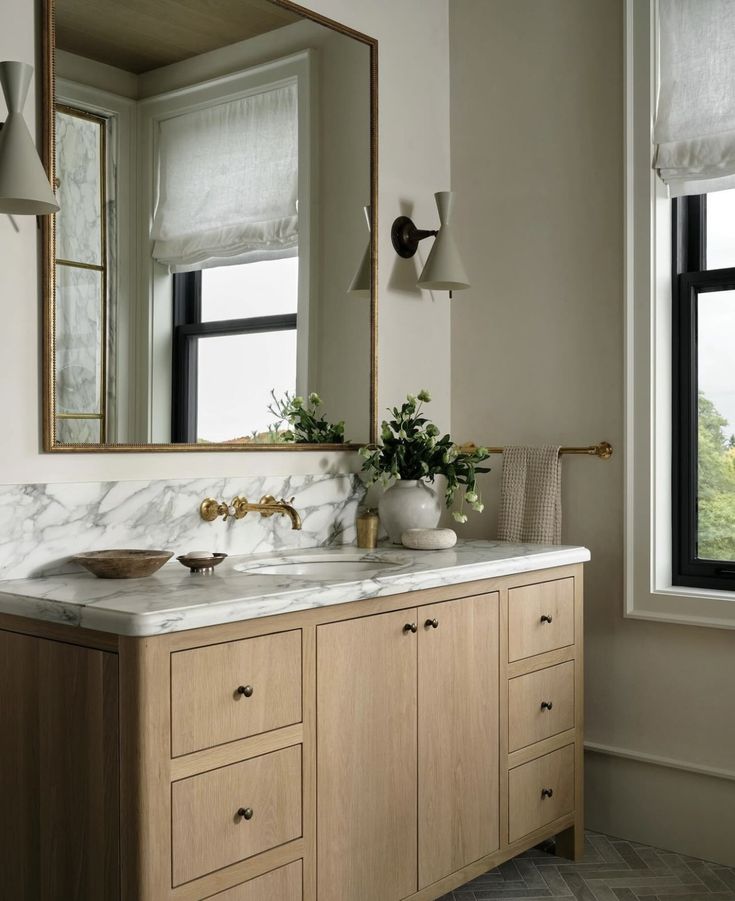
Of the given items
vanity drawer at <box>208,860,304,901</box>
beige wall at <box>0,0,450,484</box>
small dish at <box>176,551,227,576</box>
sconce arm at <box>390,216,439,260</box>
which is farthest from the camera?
sconce arm at <box>390,216,439,260</box>

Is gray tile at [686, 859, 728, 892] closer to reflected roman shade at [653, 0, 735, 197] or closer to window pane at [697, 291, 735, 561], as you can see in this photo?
window pane at [697, 291, 735, 561]

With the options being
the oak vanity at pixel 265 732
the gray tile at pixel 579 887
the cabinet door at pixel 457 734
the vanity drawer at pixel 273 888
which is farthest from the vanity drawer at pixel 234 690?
the gray tile at pixel 579 887

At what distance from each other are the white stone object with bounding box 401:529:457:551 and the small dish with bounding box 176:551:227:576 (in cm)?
66

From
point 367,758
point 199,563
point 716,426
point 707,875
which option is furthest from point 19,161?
point 707,875

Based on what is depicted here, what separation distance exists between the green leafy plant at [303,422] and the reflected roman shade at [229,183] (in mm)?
395

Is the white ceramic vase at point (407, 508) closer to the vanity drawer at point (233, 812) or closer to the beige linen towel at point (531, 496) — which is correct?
the beige linen towel at point (531, 496)

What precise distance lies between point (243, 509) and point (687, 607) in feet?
4.13

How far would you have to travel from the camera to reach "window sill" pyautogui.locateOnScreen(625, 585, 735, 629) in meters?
2.67

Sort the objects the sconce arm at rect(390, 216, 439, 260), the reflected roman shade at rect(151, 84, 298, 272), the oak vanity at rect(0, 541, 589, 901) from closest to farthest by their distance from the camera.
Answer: the oak vanity at rect(0, 541, 589, 901)
the reflected roman shade at rect(151, 84, 298, 272)
the sconce arm at rect(390, 216, 439, 260)

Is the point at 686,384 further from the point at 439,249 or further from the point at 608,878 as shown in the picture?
the point at 608,878

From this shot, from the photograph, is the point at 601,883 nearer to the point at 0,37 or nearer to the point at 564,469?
the point at 564,469

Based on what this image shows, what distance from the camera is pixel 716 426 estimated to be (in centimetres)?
281

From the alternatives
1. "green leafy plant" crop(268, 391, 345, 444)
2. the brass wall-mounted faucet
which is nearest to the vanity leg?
the brass wall-mounted faucet

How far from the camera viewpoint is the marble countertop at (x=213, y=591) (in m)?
1.71
